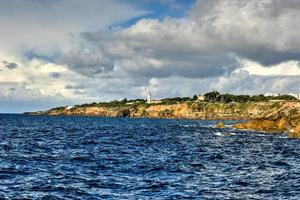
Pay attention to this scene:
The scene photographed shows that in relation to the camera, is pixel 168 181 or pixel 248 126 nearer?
pixel 168 181

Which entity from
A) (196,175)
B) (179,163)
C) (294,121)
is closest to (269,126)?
(294,121)

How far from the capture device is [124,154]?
64.1 meters

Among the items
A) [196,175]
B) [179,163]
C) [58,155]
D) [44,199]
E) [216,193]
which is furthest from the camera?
[58,155]

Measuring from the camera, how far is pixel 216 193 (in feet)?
115

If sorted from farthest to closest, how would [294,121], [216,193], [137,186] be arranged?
1. [294,121]
2. [137,186]
3. [216,193]

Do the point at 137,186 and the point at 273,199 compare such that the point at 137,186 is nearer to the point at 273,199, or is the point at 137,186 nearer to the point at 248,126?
the point at 273,199

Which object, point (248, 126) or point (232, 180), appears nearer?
point (232, 180)

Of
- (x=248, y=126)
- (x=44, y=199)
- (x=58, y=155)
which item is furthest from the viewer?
(x=248, y=126)

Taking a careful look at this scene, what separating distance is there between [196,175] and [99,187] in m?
11.1

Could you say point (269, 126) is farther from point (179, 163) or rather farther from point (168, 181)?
point (168, 181)

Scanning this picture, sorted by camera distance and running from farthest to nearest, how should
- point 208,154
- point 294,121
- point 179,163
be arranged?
point 294,121 → point 208,154 → point 179,163

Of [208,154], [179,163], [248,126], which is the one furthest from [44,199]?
[248,126]

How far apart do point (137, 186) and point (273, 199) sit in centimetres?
1076

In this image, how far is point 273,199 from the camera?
3322cm
